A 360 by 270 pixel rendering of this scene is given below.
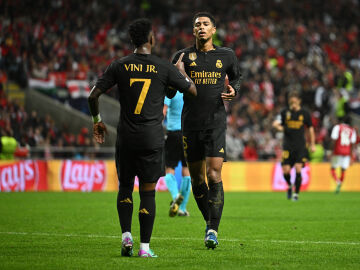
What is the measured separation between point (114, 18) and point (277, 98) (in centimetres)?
748

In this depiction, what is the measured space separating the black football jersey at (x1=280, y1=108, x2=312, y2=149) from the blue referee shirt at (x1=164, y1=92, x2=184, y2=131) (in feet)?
18.2

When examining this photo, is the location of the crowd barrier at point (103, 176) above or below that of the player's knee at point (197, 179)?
below

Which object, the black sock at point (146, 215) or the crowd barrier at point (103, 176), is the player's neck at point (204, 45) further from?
the crowd barrier at point (103, 176)

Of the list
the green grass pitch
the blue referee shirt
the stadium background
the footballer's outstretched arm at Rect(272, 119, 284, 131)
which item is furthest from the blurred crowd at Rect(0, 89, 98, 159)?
the blue referee shirt

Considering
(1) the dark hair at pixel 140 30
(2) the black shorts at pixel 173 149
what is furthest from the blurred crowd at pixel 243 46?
(1) the dark hair at pixel 140 30

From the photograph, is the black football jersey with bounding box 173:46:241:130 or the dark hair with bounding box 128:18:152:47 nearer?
the dark hair with bounding box 128:18:152:47

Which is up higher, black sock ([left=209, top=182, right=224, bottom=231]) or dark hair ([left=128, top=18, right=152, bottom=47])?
dark hair ([left=128, top=18, right=152, bottom=47])

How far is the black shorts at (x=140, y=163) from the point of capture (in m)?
7.26

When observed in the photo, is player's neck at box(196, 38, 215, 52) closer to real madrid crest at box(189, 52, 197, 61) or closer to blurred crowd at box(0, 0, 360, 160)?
real madrid crest at box(189, 52, 197, 61)

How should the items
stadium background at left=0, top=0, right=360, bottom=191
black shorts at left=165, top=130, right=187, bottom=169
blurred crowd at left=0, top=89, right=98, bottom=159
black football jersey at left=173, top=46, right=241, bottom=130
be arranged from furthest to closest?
stadium background at left=0, top=0, right=360, bottom=191 → blurred crowd at left=0, top=89, right=98, bottom=159 → black shorts at left=165, top=130, right=187, bottom=169 → black football jersey at left=173, top=46, right=241, bottom=130

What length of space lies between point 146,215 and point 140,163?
51cm

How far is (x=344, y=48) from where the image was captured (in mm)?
35438

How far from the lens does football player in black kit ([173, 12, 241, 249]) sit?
27.5 ft

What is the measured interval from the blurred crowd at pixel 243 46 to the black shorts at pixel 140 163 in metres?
16.2
